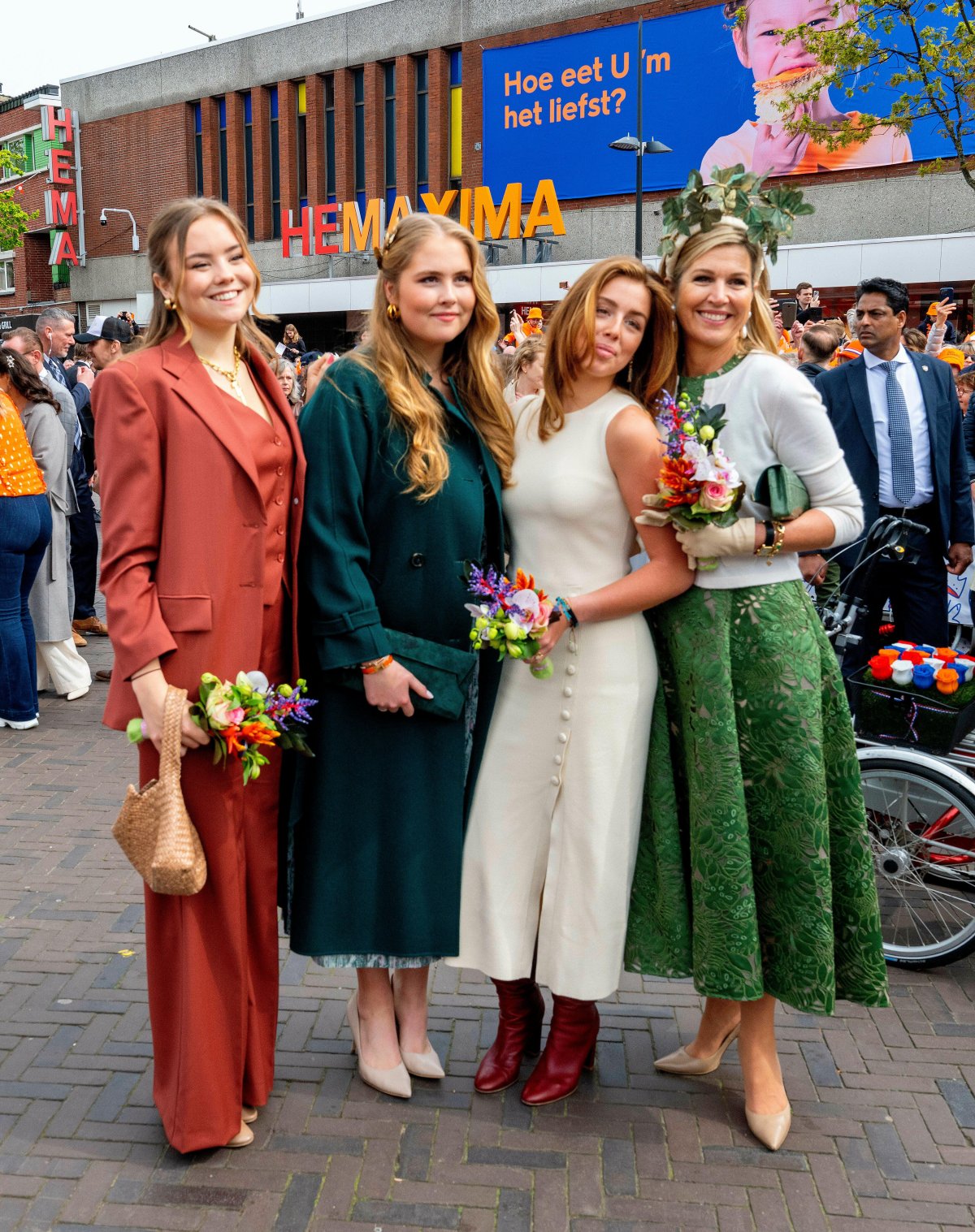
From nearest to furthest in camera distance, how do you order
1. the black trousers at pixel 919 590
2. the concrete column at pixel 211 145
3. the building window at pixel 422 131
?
1. the black trousers at pixel 919 590
2. the building window at pixel 422 131
3. the concrete column at pixel 211 145

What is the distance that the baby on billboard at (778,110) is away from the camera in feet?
78.2

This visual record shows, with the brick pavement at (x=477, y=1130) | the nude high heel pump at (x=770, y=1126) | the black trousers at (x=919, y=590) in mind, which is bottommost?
the brick pavement at (x=477, y=1130)

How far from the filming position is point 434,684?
2977 mm

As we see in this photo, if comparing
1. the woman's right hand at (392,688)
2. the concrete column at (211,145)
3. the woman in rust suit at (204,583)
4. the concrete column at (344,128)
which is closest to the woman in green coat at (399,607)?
the woman's right hand at (392,688)

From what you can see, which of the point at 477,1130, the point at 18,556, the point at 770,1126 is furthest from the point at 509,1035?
the point at 18,556

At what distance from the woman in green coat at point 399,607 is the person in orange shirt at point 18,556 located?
4.00 metres

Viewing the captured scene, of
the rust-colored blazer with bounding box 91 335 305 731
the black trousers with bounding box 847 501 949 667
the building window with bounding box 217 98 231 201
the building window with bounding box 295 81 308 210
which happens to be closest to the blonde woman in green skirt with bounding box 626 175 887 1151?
the rust-colored blazer with bounding box 91 335 305 731

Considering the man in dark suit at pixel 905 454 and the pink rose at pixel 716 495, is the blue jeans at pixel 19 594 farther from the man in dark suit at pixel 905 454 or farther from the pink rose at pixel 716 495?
the pink rose at pixel 716 495

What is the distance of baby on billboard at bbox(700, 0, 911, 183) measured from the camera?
23.8 m

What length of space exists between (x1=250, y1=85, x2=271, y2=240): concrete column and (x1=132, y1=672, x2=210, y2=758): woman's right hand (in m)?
35.3

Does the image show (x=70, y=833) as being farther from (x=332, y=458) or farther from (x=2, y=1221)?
(x=332, y=458)

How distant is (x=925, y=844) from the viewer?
4.03m

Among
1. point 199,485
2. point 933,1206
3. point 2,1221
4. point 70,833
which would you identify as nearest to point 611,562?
point 199,485

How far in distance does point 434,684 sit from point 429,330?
882 mm
